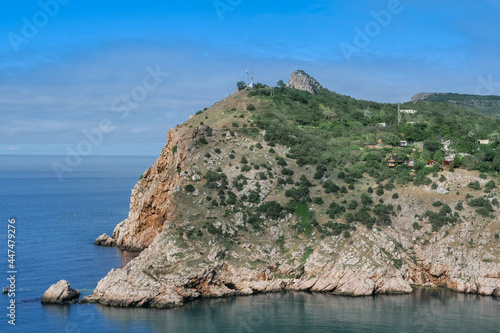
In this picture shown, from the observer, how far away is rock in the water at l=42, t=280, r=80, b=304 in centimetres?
6900

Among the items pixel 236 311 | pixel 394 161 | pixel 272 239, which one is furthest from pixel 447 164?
pixel 236 311

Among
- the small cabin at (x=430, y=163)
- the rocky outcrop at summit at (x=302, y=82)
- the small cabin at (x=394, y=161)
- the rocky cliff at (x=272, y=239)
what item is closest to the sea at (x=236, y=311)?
the rocky cliff at (x=272, y=239)

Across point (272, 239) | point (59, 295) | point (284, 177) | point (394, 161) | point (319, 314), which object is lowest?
point (319, 314)

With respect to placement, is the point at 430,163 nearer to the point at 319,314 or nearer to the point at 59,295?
the point at 319,314

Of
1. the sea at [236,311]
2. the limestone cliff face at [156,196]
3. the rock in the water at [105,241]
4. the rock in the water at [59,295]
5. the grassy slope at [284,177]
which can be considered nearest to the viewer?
the sea at [236,311]

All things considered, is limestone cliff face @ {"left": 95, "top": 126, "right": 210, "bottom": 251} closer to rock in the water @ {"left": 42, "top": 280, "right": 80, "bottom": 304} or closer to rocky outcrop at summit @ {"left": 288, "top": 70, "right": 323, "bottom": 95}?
rock in the water @ {"left": 42, "top": 280, "right": 80, "bottom": 304}

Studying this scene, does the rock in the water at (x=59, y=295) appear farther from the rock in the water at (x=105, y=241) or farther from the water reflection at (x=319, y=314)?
the rock in the water at (x=105, y=241)

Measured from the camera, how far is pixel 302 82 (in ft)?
551

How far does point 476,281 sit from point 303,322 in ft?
97.2

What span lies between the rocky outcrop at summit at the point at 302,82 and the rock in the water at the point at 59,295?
113m

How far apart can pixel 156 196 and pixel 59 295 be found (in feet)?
105

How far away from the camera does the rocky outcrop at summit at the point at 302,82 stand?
168m

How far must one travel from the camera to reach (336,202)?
89938 mm

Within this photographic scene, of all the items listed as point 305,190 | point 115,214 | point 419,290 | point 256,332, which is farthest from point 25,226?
point 419,290
